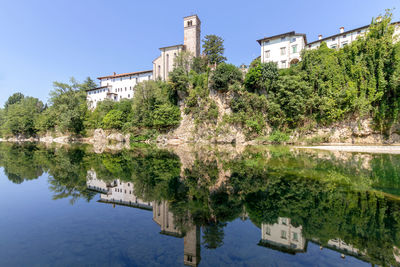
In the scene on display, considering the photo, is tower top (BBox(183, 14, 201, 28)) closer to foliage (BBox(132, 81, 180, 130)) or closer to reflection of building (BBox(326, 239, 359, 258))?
foliage (BBox(132, 81, 180, 130))

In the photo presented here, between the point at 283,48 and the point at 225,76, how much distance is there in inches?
507

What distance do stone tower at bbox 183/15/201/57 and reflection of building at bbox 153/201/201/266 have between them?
4830 centimetres

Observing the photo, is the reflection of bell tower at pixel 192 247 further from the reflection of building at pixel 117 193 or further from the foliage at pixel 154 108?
the foliage at pixel 154 108

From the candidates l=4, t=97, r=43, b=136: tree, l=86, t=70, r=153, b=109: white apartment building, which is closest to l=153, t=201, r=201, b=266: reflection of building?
l=86, t=70, r=153, b=109: white apartment building

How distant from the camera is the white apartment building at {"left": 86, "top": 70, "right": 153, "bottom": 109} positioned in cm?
5609

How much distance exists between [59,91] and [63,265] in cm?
6327

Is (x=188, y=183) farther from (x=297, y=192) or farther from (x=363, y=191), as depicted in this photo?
(x=363, y=191)

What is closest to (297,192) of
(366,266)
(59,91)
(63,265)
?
(366,266)

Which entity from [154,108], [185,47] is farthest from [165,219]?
[185,47]

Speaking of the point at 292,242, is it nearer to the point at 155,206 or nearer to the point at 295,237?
the point at 295,237

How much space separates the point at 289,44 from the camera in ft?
113

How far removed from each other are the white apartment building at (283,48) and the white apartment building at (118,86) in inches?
1307

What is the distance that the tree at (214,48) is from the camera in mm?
42312

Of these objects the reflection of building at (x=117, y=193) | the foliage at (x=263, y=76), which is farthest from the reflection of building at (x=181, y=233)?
the foliage at (x=263, y=76)
